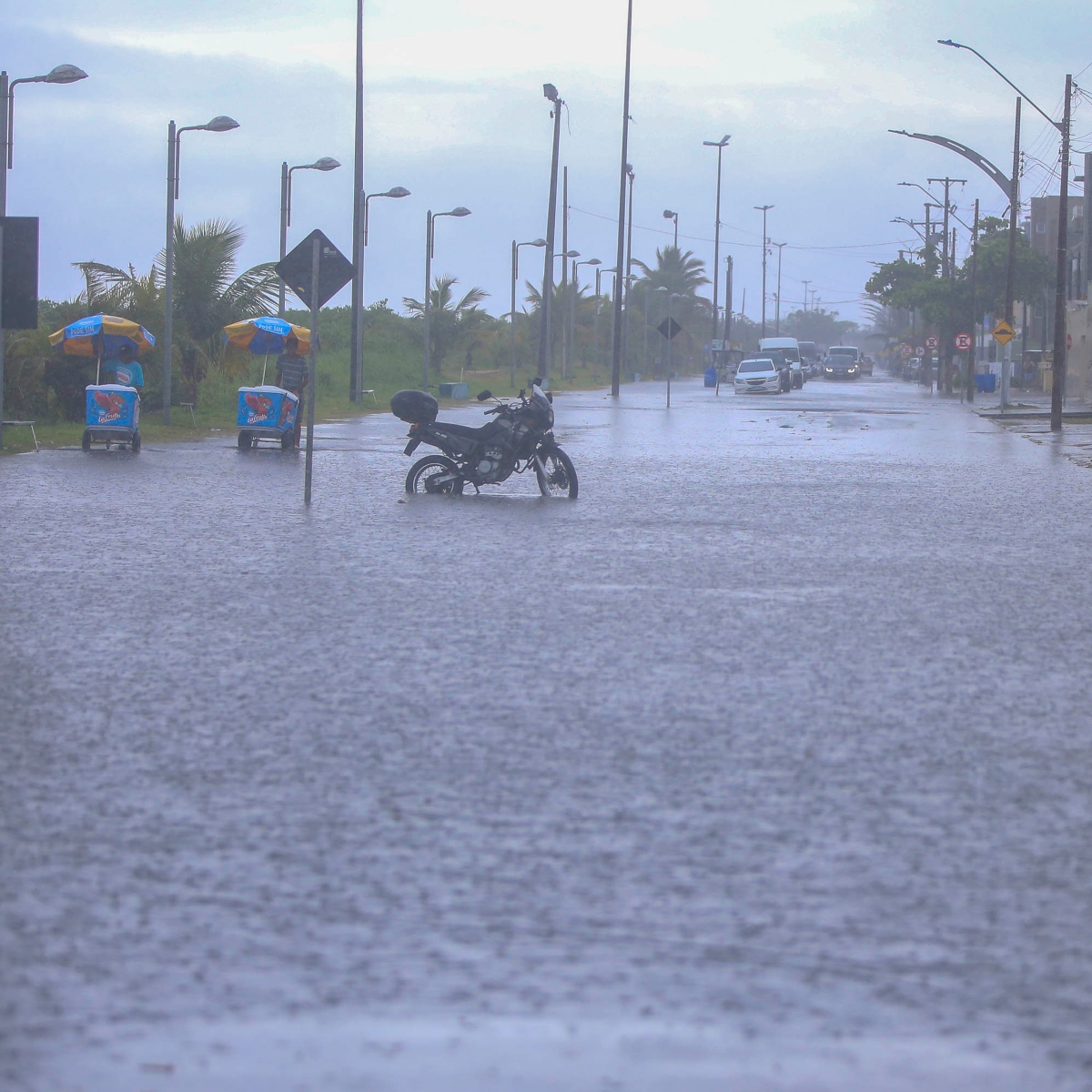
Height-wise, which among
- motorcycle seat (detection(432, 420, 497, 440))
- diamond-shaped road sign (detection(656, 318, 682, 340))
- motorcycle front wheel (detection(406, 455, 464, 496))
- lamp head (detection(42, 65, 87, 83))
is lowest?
motorcycle front wheel (detection(406, 455, 464, 496))

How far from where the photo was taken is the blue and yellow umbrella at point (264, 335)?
28953 mm

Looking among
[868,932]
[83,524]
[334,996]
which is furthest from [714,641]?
[83,524]

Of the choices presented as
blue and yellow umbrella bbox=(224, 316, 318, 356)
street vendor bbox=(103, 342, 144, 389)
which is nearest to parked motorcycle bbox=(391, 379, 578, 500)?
street vendor bbox=(103, 342, 144, 389)

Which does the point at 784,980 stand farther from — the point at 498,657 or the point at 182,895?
the point at 498,657

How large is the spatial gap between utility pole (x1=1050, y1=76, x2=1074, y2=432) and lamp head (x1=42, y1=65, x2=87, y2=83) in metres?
18.7

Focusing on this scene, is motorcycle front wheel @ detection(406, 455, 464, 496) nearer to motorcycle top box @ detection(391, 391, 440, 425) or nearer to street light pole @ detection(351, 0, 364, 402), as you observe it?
motorcycle top box @ detection(391, 391, 440, 425)

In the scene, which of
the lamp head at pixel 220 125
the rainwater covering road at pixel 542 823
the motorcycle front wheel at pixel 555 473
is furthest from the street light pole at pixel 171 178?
the rainwater covering road at pixel 542 823

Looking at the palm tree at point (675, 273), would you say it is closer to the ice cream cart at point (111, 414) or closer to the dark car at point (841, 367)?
the dark car at point (841, 367)

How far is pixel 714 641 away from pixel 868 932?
175 inches

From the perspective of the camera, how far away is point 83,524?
14234 millimetres

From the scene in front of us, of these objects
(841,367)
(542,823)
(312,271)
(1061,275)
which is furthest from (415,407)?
(841,367)

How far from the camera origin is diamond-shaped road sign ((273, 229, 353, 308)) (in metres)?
16.6

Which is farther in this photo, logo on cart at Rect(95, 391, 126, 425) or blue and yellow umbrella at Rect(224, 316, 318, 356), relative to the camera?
blue and yellow umbrella at Rect(224, 316, 318, 356)

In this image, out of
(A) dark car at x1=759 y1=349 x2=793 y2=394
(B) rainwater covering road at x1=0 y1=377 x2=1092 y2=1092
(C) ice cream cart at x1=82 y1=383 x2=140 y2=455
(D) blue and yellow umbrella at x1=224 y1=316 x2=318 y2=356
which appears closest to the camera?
(B) rainwater covering road at x1=0 y1=377 x2=1092 y2=1092
